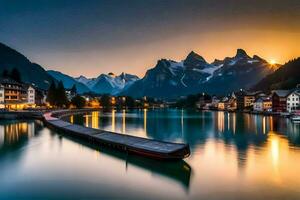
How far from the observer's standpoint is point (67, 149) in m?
41.2

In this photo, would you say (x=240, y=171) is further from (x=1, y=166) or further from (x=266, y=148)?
(x=1, y=166)

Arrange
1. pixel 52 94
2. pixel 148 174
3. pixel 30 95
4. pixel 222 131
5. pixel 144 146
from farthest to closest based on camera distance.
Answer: pixel 30 95
pixel 52 94
pixel 222 131
pixel 144 146
pixel 148 174

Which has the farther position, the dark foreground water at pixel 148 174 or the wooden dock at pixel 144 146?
the wooden dock at pixel 144 146

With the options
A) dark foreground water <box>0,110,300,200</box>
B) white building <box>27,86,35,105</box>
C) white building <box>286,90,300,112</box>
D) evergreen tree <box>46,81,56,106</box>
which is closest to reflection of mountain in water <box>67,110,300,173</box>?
dark foreground water <box>0,110,300,200</box>

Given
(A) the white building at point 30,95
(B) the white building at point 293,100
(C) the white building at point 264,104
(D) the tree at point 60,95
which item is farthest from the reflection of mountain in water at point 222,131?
(A) the white building at point 30,95

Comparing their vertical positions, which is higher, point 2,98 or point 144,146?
point 2,98

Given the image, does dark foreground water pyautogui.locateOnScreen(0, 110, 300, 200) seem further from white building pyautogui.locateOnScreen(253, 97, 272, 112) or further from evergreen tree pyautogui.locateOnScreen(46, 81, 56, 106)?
white building pyautogui.locateOnScreen(253, 97, 272, 112)

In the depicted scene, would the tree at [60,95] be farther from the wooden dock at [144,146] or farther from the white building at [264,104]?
the wooden dock at [144,146]

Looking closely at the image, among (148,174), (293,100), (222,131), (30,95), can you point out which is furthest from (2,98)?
(293,100)

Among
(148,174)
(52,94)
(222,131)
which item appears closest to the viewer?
(148,174)

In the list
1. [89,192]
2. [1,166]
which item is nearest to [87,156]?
[1,166]

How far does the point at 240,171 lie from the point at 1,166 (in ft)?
74.7

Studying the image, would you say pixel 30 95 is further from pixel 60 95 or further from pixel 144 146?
pixel 144 146

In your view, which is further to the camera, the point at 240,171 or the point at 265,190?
the point at 240,171
